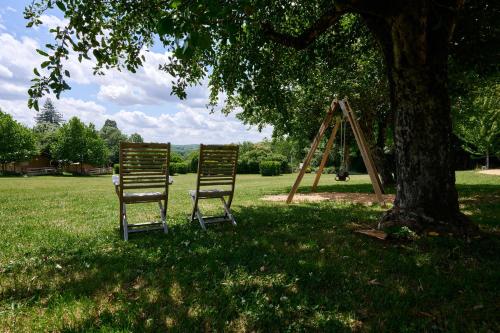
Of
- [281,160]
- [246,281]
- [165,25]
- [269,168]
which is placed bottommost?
[246,281]

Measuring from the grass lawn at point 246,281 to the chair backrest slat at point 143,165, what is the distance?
933 mm

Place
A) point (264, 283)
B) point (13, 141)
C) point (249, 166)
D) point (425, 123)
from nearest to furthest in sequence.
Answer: point (264, 283)
point (425, 123)
point (249, 166)
point (13, 141)

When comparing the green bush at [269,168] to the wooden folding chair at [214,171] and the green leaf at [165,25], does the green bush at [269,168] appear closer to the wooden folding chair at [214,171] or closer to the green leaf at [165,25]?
the wooden folding chair at [214,171]

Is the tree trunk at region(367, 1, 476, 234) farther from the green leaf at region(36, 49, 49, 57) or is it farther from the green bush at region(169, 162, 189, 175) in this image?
the green bush at region(169, 162, 189, 175)

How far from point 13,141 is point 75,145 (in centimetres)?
831

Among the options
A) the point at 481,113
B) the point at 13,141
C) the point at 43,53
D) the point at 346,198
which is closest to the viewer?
the point at 43,53

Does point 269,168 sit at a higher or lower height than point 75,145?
lower

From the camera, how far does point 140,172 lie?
19.8 feet

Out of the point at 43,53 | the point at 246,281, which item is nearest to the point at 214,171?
the point at 246,281

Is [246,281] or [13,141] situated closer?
[246,281]

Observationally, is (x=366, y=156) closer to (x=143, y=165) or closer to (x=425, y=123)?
(x=425, y=123)

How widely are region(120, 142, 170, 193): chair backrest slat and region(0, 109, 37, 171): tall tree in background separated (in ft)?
158

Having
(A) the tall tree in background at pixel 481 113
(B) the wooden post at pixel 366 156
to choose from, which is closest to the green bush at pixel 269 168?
(A) the tall tree in background at pixel 481 113

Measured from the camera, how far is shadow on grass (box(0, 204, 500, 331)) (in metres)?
2.89
